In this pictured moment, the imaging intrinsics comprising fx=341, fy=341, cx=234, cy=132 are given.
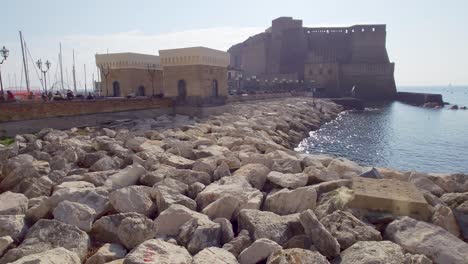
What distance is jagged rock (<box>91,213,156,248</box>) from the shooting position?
387cm

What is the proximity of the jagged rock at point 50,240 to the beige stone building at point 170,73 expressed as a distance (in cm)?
1448

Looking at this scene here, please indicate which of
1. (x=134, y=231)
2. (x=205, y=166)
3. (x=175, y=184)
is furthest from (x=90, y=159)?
(x=134, y=231)

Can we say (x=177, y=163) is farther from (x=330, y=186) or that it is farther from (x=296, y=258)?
(x=296, y=258)

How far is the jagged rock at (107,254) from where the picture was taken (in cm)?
353

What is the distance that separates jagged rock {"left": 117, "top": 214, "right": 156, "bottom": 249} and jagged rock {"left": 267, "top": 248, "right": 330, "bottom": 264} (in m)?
1.46

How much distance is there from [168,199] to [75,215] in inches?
46.9

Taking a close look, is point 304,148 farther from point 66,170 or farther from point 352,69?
point 352,69

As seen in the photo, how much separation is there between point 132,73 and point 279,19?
125ft

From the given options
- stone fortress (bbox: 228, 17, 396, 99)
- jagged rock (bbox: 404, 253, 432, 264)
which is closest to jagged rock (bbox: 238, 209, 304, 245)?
A: jagged rock (bbox: 404, 253, 432, 264)

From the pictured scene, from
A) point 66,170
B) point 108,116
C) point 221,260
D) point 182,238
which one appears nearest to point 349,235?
point 221,260

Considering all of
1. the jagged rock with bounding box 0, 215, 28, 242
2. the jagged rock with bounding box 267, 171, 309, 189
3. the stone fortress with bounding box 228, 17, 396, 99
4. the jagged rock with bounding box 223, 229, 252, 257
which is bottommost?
the jagged rock with bounding box 223, 229, 252, 257

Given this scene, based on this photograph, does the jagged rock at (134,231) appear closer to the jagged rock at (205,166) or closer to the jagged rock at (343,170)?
the jagged rock at (205,166)

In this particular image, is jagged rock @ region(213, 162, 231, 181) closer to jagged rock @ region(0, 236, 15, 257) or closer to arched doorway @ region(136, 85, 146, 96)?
jagged rock @ region(0, 236, 15, 257)

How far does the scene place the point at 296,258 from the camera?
10.5 feet
